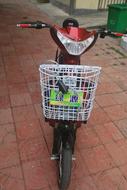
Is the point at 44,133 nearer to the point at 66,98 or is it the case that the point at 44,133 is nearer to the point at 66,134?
the point at 66,134

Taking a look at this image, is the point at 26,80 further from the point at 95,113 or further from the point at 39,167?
the point at 39,167

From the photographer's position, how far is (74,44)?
5.48ft

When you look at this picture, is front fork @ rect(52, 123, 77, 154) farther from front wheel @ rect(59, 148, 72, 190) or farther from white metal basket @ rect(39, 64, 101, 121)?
white metal basket @ rect(39, 64, 101, 121)

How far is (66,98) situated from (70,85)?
92 millimetres

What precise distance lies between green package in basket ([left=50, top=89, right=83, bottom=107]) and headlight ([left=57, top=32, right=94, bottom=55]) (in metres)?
0.31

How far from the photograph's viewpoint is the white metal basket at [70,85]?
1604 mm

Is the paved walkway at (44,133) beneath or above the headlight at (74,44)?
beneath

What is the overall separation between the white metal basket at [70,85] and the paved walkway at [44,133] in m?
0.80

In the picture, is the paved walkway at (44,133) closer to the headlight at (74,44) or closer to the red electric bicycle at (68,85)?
the red electric bicycle at (68,85)

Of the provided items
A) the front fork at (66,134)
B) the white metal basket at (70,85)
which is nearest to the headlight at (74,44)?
the white metal basket at (70,85)

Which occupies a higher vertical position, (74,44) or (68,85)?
(74,44)

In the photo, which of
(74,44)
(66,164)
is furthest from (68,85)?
(66,164)

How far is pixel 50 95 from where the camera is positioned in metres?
1.63

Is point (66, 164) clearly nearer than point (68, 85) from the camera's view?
No
